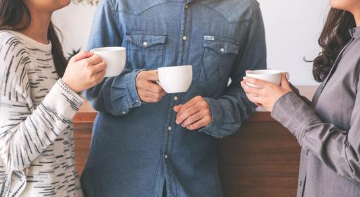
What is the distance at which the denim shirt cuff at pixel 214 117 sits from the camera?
121 centimetres

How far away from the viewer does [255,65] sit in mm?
1334

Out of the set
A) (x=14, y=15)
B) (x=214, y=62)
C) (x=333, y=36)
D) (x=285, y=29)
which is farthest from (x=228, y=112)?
(x=285, y=29)

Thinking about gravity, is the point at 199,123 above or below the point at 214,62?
below

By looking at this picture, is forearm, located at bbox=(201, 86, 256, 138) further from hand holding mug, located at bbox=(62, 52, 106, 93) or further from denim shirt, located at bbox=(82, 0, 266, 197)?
hand holding mug, located at bbox=(62, 52, 106, 93)

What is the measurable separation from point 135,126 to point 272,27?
57.4 inches

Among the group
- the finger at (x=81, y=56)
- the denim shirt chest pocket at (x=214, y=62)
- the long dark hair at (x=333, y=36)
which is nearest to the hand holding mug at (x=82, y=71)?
the finger at (x=81, y=56)

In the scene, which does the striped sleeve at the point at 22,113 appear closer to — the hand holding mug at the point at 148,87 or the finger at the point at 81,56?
the finger at the point at 81,56

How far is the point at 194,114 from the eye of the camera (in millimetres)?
1190

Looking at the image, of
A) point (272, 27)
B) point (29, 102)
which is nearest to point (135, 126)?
point (29, 102)

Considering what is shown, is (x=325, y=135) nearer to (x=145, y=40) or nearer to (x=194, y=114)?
(x=194, y=114)

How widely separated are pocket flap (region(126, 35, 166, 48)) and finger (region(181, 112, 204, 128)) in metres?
0.24

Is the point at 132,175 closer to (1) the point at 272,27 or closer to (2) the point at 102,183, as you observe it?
(2) the point at 102,183

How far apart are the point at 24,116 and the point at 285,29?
185 centimetres

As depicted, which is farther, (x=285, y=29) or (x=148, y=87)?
(x=285, y=29)
